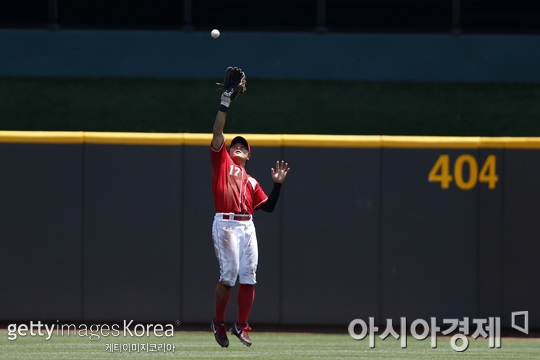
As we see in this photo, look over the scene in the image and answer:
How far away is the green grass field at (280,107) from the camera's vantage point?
10.7 meters

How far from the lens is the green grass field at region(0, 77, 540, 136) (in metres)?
10.7

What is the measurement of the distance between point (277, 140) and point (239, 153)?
7.31ft

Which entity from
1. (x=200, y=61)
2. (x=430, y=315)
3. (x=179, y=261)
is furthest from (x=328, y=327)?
(x=200, y=61)

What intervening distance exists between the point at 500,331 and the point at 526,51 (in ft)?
19.3

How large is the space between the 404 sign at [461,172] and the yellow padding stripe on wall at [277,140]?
16 centimetres

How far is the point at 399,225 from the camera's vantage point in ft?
27.3

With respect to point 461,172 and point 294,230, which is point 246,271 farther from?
point 461,172

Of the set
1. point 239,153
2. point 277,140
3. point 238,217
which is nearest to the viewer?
point 238,217

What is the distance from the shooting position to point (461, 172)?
833 centimetres

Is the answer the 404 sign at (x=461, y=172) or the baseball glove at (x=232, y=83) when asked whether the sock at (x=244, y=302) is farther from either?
the 404 sign at (x=461, y=172)

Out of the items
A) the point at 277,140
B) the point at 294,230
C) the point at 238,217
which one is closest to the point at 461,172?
the point at 294,230

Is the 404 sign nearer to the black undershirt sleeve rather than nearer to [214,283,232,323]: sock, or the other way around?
the black undershirt sleeve

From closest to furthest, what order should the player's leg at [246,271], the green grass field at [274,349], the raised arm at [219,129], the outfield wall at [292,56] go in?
the raised arm at [219,129] < the player's leg at [246,271] < the green grass field at [274,349] < the outfield wall at [292,56]

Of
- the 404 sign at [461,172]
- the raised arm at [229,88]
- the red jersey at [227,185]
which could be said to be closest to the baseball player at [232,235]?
the red jersey at [227,185]
